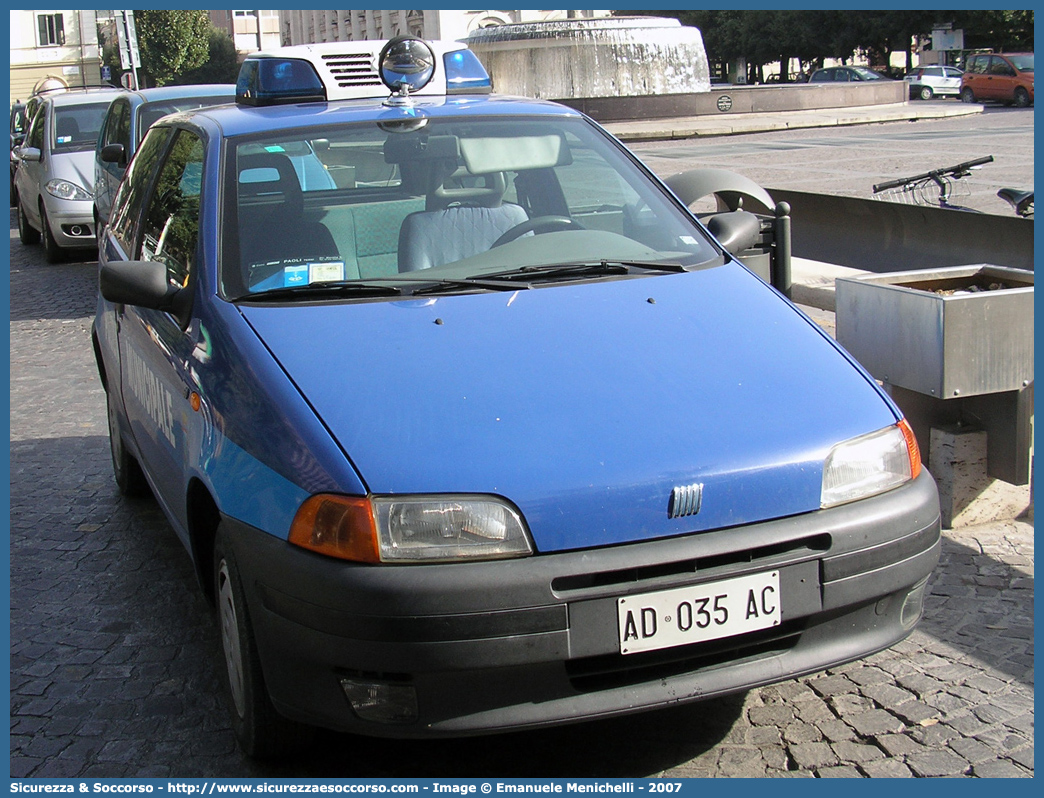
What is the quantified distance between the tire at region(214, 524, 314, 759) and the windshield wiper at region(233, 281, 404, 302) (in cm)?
69

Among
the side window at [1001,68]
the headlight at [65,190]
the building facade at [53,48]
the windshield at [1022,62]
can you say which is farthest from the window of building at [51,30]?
the headlight at [65,190]

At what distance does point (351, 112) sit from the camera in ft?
14.1

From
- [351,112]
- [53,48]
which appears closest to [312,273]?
[351,112]

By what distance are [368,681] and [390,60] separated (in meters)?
2.73

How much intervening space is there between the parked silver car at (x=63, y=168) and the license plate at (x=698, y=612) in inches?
458

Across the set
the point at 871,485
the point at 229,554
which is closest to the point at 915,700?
the point at 871,485

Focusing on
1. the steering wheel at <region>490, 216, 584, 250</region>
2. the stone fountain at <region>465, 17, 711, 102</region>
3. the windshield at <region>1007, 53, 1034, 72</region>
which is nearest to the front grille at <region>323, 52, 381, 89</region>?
the steering wheel at <region>490, 216, 584, 250</region>

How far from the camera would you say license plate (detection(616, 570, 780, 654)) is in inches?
106

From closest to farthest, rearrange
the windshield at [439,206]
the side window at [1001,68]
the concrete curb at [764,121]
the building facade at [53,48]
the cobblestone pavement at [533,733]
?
the cobblestone pavement at [533,733]
the windshield at [439,206]
the concrete curb at [764,121]
the side window at [1001,68]
the building facade at [53,48]

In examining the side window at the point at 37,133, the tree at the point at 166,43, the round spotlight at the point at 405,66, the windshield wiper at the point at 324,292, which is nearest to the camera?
the windshield wiper at the point at 324,292

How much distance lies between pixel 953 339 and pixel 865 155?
18.3m

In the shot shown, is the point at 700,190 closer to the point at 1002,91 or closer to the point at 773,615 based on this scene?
the point at 773,615

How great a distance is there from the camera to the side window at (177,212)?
3879 mm

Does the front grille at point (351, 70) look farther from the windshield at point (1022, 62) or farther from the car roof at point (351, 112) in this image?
the windshield at point (1022, 62)
